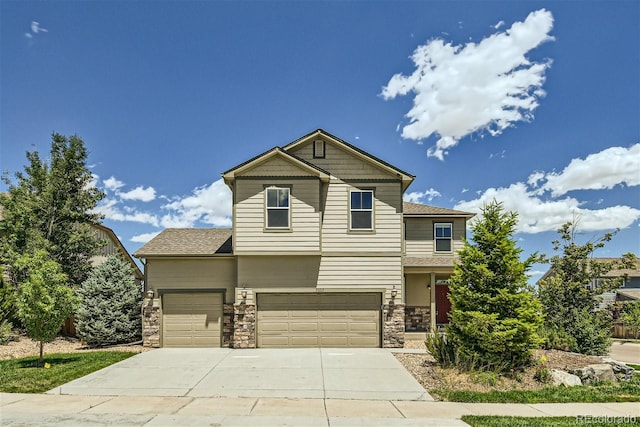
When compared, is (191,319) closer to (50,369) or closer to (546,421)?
(50,369)

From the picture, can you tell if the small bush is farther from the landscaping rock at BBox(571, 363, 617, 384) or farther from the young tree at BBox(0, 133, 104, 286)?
the young tree at BBox(0, 133, 104, 286)

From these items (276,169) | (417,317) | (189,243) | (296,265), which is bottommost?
(417,317)

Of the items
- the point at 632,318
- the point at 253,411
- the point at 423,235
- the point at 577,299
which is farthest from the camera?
the point at 632,318

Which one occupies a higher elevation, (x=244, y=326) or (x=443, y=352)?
(x=244, y=326)

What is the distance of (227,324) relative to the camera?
15.6 meters

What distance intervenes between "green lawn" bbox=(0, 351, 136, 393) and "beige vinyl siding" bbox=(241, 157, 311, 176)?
23.4 ft

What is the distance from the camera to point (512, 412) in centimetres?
846

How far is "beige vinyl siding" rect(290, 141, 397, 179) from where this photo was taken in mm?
15977

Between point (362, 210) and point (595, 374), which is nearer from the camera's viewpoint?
point (595, 374)

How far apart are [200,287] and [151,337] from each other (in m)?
2.40

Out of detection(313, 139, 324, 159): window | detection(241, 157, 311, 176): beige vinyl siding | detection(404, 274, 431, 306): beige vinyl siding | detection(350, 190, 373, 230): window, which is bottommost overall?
detection(404, 274, 431, 306): beige vinyl siding

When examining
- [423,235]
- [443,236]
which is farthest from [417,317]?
[443,236]

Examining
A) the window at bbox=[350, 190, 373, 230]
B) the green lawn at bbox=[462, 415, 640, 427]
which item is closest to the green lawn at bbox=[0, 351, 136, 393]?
the window at bbox=[350, 190, 373, 230]

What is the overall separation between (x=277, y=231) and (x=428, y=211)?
8.40 metres
